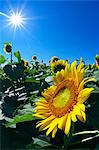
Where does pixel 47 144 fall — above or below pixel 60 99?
below

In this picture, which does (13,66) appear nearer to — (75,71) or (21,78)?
(21,78)

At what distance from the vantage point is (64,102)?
147 centimetres

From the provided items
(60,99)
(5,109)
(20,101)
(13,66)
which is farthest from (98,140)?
(13,66)

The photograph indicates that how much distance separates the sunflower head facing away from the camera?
1315mm

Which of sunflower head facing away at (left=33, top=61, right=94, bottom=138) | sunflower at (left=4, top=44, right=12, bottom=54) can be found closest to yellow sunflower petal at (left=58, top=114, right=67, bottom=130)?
sunflower head facing away at (left=33, top=61, right=94, bottom=138)

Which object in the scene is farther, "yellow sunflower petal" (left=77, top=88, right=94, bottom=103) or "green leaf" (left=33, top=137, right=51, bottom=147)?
"green leaf" (left=33, top=137, right=51, bottom=147)

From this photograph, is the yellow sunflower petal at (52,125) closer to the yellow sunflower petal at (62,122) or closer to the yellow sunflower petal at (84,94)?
the yellow sunflower petal at (62,122)

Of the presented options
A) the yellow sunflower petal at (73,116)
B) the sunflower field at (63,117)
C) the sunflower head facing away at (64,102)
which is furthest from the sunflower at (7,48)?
the yellow sunflower petal at (73,116)

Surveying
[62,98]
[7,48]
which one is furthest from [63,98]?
[7,48]

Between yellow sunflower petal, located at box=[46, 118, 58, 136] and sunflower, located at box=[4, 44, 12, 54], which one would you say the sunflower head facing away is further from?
sunflower, located at box=[4, 44, 12, 54]

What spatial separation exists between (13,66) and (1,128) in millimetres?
1325

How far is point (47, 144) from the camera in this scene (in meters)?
1.40

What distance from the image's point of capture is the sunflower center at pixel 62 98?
147 centimetres

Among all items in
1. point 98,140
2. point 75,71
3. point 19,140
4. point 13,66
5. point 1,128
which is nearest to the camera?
point 98,140
